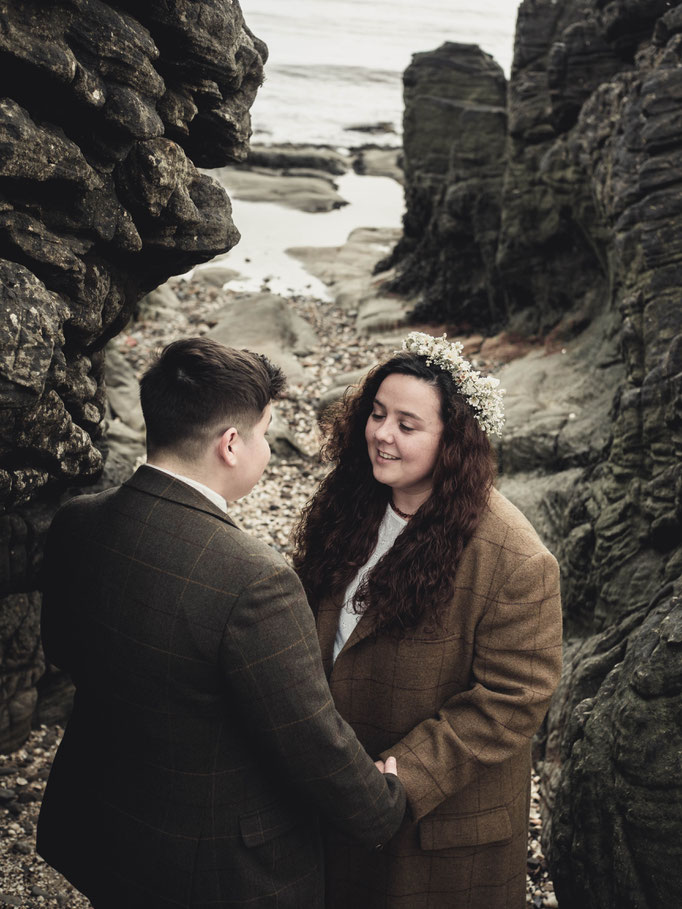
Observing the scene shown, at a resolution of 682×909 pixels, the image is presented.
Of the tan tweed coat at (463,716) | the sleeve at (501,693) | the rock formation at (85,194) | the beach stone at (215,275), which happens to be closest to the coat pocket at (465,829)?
the tan tweed coat at (463,716)

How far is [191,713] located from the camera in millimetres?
2521

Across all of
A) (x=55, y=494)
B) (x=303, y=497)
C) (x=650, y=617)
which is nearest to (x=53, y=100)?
(x=55, y=494)

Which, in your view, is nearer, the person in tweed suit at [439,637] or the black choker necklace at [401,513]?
the person in tweed suit at [439,637]

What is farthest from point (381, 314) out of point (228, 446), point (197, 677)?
point (197, 677)

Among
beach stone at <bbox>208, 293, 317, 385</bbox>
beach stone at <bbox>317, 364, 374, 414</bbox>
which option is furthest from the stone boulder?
beach stone at <bbox>317, 364, 374, 414</bbox>

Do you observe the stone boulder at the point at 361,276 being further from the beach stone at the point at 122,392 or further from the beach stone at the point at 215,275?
the beach stone at the point at 122,392

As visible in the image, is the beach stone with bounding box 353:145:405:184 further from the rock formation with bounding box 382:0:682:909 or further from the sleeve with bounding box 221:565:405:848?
the sleeve with bounding box 221:565:405:848

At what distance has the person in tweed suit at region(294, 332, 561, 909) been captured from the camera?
10.3 ft

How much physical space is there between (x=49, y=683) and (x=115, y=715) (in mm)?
3501

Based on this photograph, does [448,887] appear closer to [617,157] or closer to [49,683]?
[49,683]

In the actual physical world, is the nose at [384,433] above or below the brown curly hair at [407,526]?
above

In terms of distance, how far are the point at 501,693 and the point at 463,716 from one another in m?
0.18

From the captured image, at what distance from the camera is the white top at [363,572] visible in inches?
137

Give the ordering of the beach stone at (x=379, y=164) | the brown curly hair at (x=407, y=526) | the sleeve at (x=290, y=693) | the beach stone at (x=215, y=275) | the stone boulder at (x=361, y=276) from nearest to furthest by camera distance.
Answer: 1. the sleeve at (x=290, y=693)
2. the brown curly hair at (x=407, y=526)
3. the stone boulder at (x=361, y=276)
4. the beach stone at (x=215, y=275)
5. the beach stone at (x=379, y=164)
